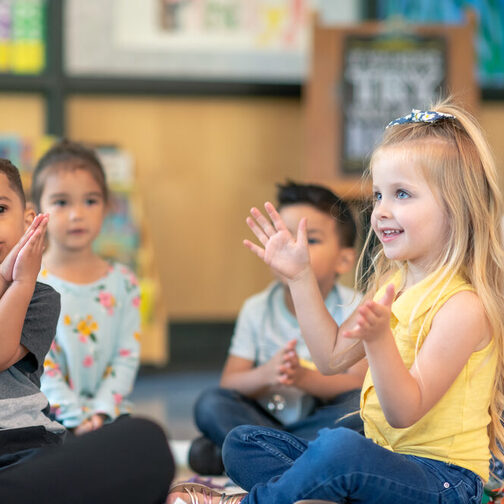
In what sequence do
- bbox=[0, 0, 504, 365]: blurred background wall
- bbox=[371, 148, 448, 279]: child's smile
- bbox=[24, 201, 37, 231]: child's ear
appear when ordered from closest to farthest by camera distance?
bbox=[371, 148, 448, 279]: child's smile → bbox=[24, 201, 37, 231]: child's ear → bbox=[0, 0, 504, 365]: blurred background wall

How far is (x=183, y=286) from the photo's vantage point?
376 cm

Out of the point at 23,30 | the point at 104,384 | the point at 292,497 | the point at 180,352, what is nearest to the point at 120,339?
the point at 104,384

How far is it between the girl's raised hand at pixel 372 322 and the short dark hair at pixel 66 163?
0.95 metres

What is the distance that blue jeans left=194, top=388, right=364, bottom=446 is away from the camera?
5.87 ft

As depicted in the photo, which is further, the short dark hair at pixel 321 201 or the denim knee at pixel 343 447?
the short dark hair at pixel 321 201

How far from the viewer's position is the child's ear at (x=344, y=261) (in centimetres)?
195

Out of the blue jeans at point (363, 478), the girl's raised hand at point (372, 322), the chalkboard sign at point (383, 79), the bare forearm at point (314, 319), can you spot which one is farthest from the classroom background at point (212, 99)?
the girl's raised hand at point (372, 322)

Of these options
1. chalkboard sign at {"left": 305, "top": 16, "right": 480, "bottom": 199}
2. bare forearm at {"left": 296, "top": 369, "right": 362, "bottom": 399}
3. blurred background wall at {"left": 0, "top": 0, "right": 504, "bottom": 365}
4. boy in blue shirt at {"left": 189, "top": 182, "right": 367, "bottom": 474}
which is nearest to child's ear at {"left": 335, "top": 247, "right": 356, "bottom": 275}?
boy in blue shirt at {"left": 189, "top": 182, "right": 367, "bottom": 474}

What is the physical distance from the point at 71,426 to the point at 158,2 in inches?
92.9

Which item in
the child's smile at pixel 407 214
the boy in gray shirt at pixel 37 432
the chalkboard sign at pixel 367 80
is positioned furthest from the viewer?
the chalkboard sign at pixel 367 80

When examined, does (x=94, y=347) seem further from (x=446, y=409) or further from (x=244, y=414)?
(x=446, y=409)

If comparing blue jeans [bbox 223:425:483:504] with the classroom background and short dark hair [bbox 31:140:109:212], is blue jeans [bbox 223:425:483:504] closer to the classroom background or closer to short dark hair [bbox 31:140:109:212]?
short dark hair [bbox 31:140:109:212]

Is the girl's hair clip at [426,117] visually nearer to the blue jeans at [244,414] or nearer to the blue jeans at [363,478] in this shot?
the blue jeans at [363,478]

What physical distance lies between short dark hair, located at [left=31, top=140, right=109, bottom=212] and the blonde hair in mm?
780
